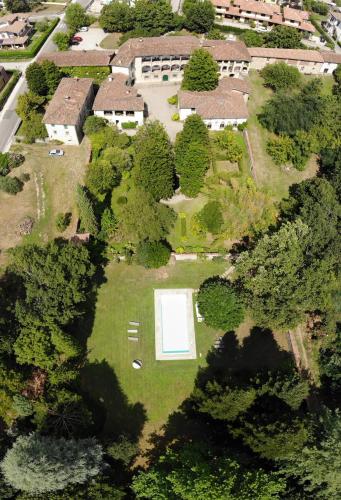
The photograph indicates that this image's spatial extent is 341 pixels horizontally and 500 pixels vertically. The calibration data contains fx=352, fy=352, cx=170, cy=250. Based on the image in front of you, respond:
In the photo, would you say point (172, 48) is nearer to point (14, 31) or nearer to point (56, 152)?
point (56, 152)

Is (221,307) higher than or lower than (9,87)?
lower

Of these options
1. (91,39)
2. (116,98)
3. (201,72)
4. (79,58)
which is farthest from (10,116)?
(91,39)

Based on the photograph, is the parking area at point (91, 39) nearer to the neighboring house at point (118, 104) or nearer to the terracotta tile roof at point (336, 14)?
the neighboring house at point (118, 104)

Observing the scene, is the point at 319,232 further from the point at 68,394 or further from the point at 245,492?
the point at 68,394

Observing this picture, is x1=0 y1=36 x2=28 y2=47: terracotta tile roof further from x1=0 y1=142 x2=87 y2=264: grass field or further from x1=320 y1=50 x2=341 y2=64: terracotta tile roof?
x1=320 y1=50 x2=341 y2=64: terracotta tile roof

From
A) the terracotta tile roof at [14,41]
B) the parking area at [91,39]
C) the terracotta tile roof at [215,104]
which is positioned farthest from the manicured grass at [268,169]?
the terracotta tile roof at [14,41]
